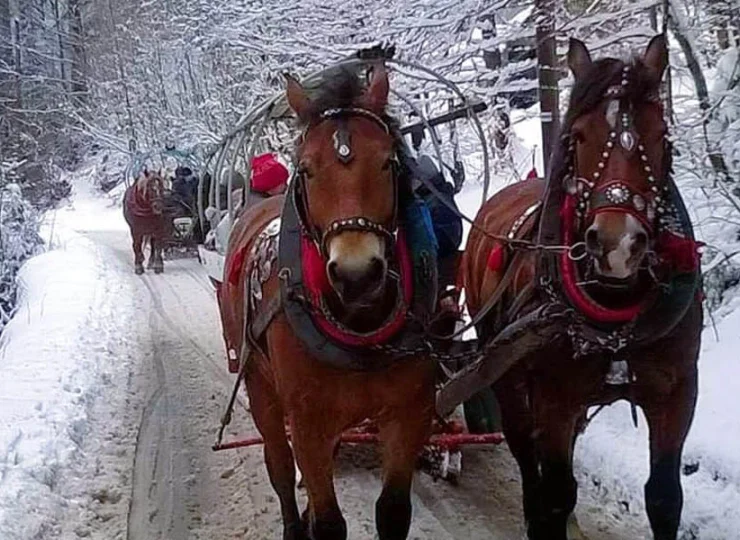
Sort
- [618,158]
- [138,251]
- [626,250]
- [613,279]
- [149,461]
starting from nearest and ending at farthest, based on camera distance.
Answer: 1. [626,250]
2. [618,158]
3. [613,279]
4. [149,461]
5. [138,251]

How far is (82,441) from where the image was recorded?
262 inches

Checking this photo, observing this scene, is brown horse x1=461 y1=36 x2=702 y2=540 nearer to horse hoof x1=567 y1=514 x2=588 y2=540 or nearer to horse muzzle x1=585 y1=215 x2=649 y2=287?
horse muzzle x1=585 y1=215 x2=649 y2=287

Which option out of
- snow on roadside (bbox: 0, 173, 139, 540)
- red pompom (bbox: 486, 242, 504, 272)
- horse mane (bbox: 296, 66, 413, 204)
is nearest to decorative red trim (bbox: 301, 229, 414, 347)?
horse mane (bbox: 296, 66, 413, 204)

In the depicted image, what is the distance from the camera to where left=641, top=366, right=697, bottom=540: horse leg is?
12.9ft

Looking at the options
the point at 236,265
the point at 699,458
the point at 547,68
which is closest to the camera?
the point at 236,265

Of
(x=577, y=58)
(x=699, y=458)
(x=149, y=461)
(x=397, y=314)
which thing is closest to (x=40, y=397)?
(x=149, y=461)

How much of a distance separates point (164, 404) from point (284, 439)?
3.27m

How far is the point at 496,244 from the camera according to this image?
486 centimetres

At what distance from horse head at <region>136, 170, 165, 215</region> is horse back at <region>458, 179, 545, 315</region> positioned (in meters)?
11.9

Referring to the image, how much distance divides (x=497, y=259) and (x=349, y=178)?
1.49 m

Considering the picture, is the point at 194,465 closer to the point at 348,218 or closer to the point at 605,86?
the point at 348,218

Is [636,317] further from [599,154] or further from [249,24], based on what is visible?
[249,24]

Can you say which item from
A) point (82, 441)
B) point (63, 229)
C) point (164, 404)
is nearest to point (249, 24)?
point (164, 404)

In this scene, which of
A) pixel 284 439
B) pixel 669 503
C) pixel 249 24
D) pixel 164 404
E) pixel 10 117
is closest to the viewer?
pixel 669 503
